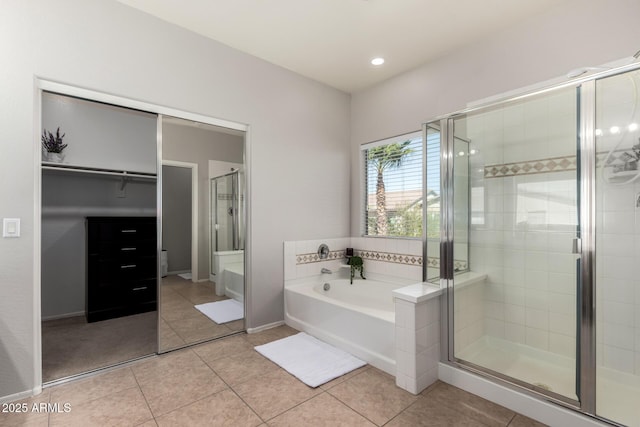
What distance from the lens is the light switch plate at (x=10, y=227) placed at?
1880mm

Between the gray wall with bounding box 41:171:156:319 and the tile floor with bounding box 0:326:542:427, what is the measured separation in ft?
5.07

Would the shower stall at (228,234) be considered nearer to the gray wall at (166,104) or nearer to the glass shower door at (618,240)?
the gray wall at (166,104)

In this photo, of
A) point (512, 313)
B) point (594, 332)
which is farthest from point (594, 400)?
point (512, 313)

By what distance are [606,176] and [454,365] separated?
1.57m

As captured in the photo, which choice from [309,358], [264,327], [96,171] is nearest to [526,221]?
[309,358]

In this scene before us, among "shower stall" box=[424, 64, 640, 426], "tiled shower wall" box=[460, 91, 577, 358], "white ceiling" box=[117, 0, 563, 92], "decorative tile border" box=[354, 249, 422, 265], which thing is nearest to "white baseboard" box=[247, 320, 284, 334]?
"decorative tile border" box=[354, 249, 422, 265]

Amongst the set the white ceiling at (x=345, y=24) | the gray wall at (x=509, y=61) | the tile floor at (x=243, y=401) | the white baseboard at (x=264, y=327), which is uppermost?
the white ceiling at (x=345, y=24)

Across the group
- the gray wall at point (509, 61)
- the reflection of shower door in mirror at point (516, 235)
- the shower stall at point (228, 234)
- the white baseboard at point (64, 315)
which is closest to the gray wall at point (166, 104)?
the shower stall at point (228, 234)

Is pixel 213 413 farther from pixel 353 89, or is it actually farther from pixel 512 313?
pixel 353 89

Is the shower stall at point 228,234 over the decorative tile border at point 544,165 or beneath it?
beneath

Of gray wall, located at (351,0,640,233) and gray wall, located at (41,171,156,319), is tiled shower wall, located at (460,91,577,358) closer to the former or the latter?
gray wall, located at (351,0,640,233)

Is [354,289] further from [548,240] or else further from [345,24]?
[345,24]

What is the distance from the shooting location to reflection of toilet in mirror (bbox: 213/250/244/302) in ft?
9.86

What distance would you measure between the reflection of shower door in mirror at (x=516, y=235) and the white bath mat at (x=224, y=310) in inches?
79.2
